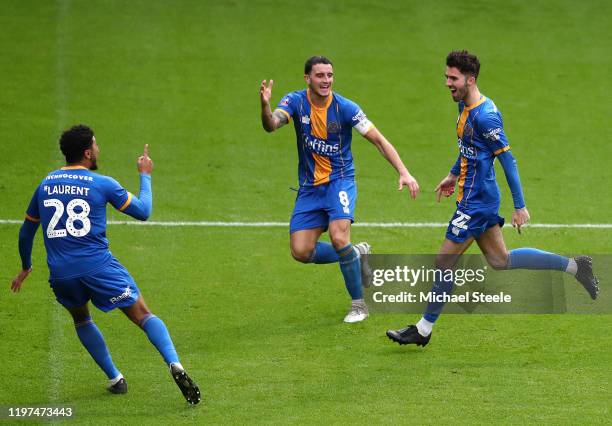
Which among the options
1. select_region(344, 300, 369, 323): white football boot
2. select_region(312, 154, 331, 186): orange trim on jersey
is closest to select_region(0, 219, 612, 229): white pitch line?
select_region(344, 300, 369, 323): white football boot

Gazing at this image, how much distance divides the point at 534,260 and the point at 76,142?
4.37 meters

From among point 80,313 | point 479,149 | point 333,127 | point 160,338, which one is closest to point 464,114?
point 479,149

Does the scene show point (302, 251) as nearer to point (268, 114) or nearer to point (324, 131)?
point (324, 131)

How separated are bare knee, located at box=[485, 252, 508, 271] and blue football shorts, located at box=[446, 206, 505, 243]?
1.47 feet

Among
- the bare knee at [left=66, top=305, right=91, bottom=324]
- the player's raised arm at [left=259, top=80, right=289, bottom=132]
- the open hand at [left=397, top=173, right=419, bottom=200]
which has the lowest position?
the bare knee at [left=66, top=305, right=91, bottom=324]

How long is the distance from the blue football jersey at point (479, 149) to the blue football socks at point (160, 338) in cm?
286

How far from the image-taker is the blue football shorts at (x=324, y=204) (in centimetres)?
1092

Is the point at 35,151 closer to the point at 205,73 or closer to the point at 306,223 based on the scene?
the point at 205,73

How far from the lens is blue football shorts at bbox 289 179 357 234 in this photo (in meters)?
10.9

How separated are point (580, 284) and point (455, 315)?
4.69ft

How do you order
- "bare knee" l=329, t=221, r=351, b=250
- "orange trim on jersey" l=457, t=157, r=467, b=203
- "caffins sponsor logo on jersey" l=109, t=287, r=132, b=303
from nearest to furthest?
1. "caffins sponsor logo on jersey" l=109, t=287, r=132, b=303
2. "orange trim on jersey" l=457, t=157, r=467, b=203
3. "bare knee" l=329, t=221, r=351, b=250

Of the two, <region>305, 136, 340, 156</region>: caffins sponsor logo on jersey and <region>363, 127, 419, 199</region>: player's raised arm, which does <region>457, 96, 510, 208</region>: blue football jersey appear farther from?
<region>305, 136, 340, 156</region>: caffins sponsor logo on jersey

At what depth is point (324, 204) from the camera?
36.1 feet

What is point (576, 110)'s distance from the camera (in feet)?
59.5
